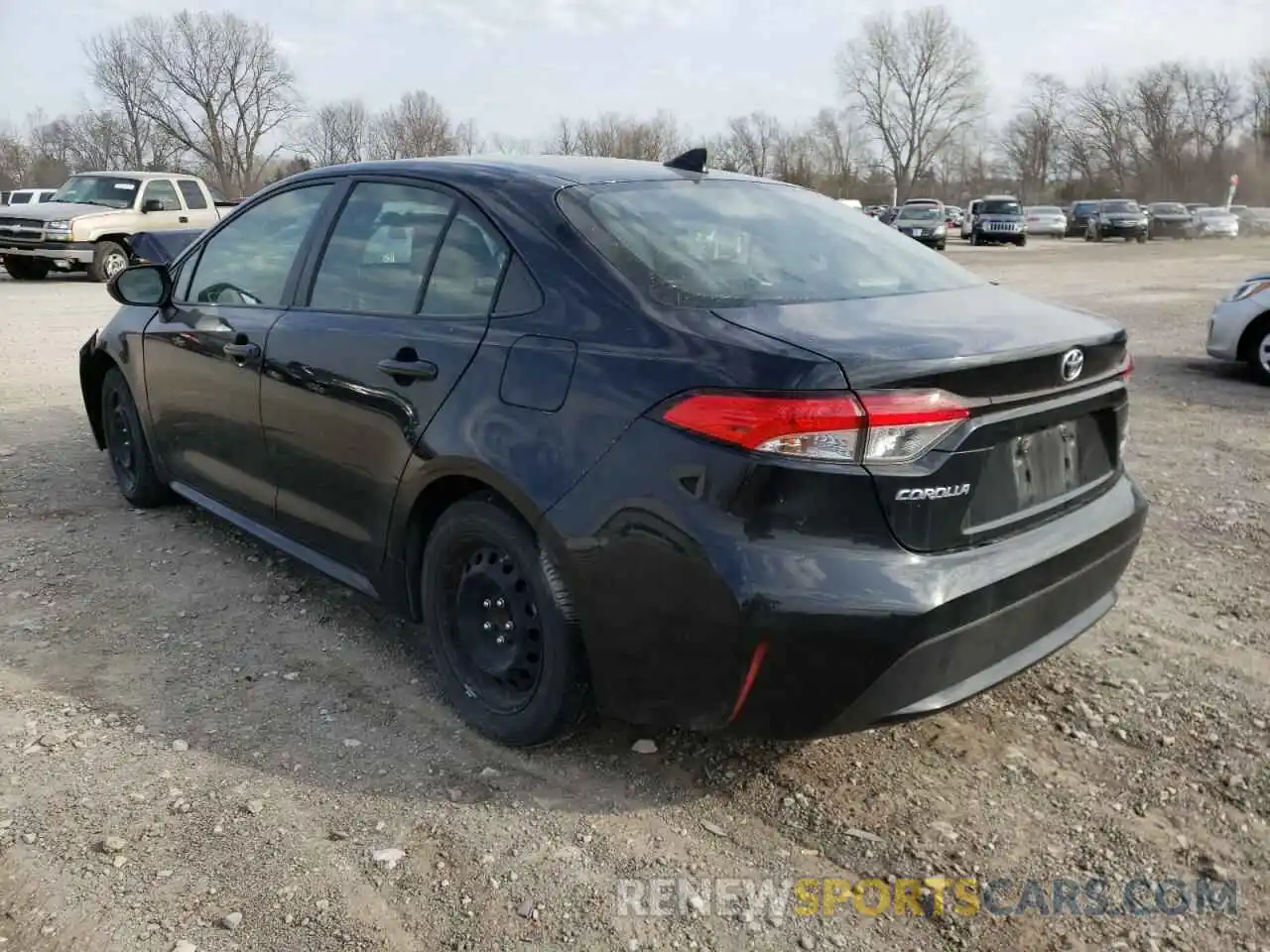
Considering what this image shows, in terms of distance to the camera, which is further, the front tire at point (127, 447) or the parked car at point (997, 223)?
the parked car at point (997, 223)

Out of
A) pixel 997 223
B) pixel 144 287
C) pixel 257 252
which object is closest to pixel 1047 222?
pixel 997 223

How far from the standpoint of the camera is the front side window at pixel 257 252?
146 inches

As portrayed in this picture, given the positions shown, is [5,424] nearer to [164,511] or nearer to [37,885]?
[164,511]

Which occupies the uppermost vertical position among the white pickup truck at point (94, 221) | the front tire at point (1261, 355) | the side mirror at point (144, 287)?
the white pickup truck at point (94, 221)

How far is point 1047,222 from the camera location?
47.4 m

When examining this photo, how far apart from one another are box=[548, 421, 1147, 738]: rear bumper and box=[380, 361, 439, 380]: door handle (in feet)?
2.15

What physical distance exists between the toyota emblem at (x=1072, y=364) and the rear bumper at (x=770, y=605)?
1.28ft

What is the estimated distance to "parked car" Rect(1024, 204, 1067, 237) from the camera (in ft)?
155

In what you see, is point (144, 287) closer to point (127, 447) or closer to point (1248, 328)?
point (127, 447)

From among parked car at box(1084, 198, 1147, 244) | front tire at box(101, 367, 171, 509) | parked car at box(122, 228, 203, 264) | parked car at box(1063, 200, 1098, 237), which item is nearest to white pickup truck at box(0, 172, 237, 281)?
parked car at box(122, 228, 203, 264)

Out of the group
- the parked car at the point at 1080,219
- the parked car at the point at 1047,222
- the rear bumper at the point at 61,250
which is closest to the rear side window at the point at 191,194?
the rear bumper at the point at 61,250

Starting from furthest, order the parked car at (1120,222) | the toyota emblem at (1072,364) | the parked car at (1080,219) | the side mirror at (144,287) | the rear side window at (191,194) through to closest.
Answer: the parked car at (1080,219), the parked car at (1120,222), the rear side window at (191,194), the side mirror at (144,287), the toyota emblem at (1072,364)

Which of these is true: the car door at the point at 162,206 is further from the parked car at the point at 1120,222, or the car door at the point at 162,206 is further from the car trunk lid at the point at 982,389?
the parked car at the point at 1120,222

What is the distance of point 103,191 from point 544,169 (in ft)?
58.3
